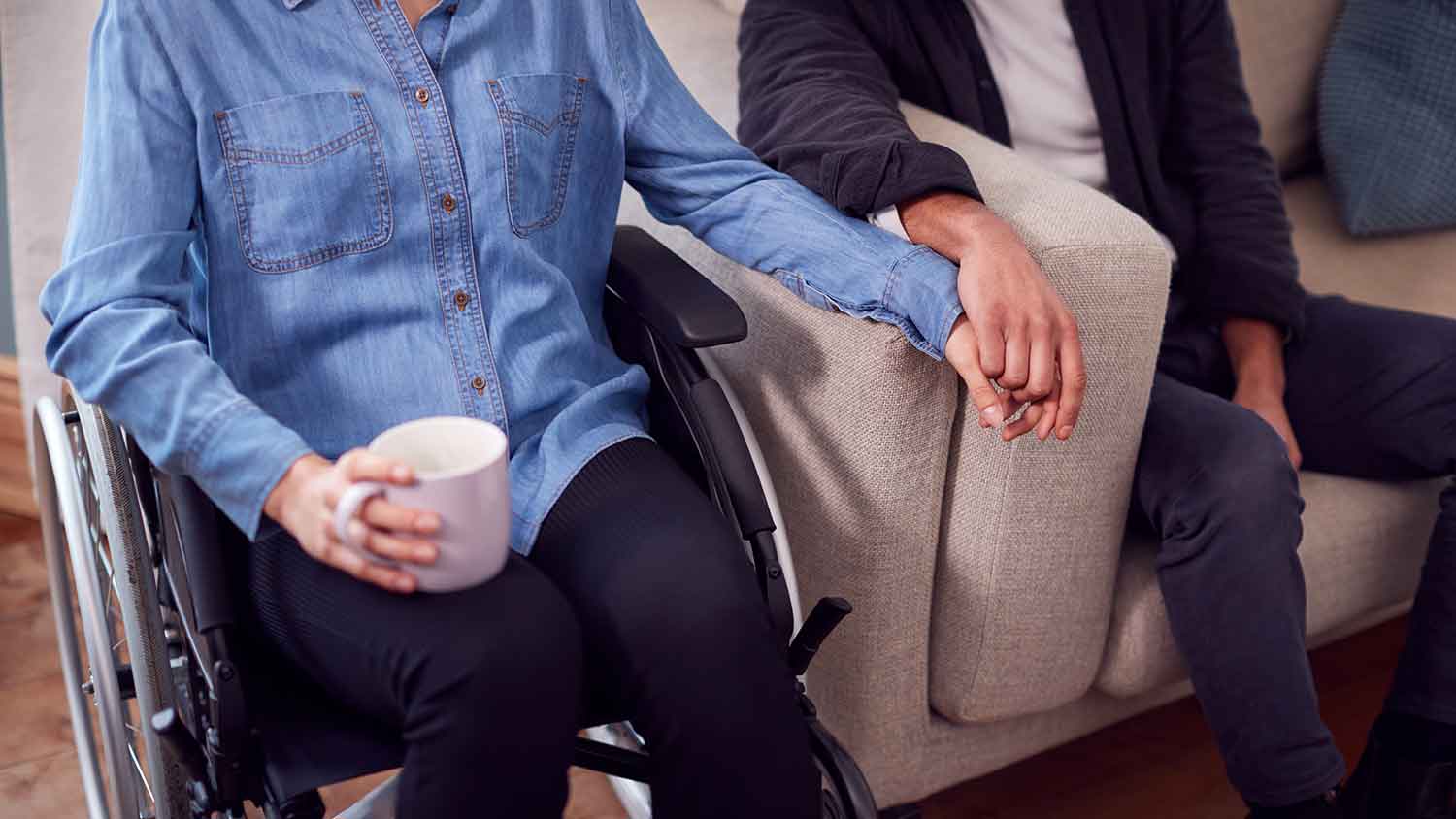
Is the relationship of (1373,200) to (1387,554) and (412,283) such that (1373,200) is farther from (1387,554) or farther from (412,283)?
(412,283)

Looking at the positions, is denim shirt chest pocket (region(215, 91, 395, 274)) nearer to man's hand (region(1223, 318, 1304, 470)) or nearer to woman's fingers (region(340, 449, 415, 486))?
woman's fingers (region(340, 449, 415, 486))

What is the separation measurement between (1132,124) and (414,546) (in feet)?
3.09

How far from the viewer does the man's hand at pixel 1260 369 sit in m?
1.39

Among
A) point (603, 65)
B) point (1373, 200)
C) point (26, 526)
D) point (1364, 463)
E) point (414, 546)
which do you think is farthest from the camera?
point (26, 526)

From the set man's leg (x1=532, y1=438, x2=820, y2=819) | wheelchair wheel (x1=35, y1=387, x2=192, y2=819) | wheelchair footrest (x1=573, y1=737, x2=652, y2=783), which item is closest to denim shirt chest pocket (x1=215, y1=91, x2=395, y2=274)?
wheelchair wheel (x1=35, y1=387, x2=192, y2=819)

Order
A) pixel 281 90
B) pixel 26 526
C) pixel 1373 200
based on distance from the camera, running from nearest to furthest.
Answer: pixel 281 90 → pixel 1373 200 → pixel 26 526

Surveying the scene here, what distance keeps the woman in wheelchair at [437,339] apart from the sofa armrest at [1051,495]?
0.12 metres

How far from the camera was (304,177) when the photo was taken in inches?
38.9

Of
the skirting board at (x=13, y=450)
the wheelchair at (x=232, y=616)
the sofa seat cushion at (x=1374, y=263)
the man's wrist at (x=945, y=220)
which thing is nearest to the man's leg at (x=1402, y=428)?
the sofa seat cushion at (x=1374, y=263)

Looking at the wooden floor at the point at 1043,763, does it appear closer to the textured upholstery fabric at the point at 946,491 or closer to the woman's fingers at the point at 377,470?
the textured upholstery fabric at the point at 946,491

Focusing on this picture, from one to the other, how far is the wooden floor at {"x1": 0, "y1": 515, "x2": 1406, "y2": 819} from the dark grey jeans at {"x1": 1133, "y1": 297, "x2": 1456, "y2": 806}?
0.32 m

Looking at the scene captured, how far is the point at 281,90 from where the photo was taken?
0.99 meters

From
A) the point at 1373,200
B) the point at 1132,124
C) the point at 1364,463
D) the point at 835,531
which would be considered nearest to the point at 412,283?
the point at 835,531

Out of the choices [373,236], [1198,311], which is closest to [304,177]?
[373,236]
